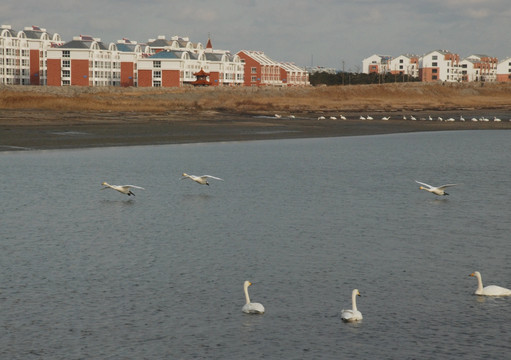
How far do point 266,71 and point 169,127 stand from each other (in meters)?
116

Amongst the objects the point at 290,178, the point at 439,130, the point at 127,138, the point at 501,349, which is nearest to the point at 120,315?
the point at 501,349

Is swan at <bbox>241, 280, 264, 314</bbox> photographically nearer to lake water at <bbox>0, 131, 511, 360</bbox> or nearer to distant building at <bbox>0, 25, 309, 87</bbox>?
lake water at <bbox>0, 131, 511, 360</bbox>

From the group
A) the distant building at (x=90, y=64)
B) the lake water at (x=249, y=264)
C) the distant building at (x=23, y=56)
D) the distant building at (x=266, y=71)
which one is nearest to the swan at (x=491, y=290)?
the lake water at (x=249, y=264)

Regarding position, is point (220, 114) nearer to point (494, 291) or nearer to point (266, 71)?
point (494, 291)

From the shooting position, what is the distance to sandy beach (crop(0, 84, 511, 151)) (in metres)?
52.0

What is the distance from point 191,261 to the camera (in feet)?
62.1

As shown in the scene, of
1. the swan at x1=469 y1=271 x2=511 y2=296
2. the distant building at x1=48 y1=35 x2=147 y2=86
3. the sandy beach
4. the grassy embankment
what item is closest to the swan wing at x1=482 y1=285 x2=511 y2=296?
the swan at x1=469 y1=271 x2=511 y2=296

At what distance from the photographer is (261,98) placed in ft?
318

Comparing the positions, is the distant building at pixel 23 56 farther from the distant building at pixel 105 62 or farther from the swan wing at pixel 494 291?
the swan wing at pixel 494 291

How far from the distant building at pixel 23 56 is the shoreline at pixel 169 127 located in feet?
249

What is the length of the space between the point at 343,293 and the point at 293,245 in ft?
16.2

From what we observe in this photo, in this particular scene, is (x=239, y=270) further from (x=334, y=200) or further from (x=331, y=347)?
(x=334, y=200)

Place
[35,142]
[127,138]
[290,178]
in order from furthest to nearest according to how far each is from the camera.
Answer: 1. [127,138]
2. [35,142]
3. [290,178]

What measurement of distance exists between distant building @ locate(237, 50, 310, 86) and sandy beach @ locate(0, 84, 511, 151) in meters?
52.4
